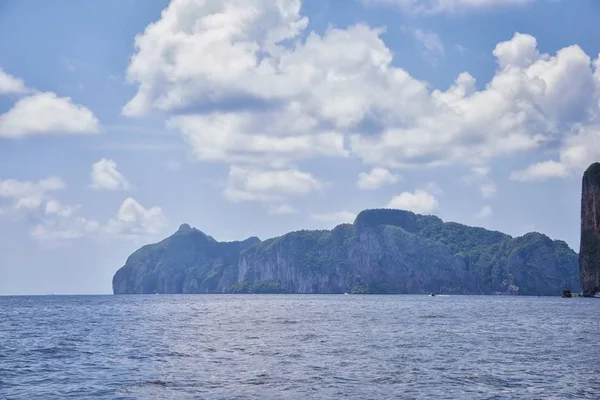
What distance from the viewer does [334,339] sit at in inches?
2653

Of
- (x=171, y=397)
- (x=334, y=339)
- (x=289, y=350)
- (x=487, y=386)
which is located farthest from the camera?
(x=334, y=339)

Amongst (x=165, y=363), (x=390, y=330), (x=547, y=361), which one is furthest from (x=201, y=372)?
(x=390, y=330)

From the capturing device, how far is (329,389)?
3709cm

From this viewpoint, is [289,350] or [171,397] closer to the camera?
[171,397]

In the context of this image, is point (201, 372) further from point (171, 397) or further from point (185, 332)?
point (185, 332)

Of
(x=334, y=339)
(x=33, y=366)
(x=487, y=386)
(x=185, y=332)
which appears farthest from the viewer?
(x=185, y=332)

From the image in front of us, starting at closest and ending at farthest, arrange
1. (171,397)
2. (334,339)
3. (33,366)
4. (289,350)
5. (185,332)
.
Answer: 1. (171,397)
2. (33,366)
3. (289,350)
4. (334,339)
5. (185,332)

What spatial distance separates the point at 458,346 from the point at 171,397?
32476 millimetres

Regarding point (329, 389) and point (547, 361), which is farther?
point (547, 361)

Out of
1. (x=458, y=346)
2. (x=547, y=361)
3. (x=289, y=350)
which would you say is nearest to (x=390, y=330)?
(x=458, y=346)

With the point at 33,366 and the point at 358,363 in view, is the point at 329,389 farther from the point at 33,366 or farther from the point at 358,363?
the point at 33,366

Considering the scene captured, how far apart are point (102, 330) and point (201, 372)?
41.6m

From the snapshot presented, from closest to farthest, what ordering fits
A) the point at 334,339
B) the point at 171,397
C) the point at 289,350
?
1. the point at 171,397
2. the point at 289,350
3. the point at 334,339

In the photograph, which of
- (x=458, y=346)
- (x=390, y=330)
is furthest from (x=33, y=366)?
(x=390, y=330)
